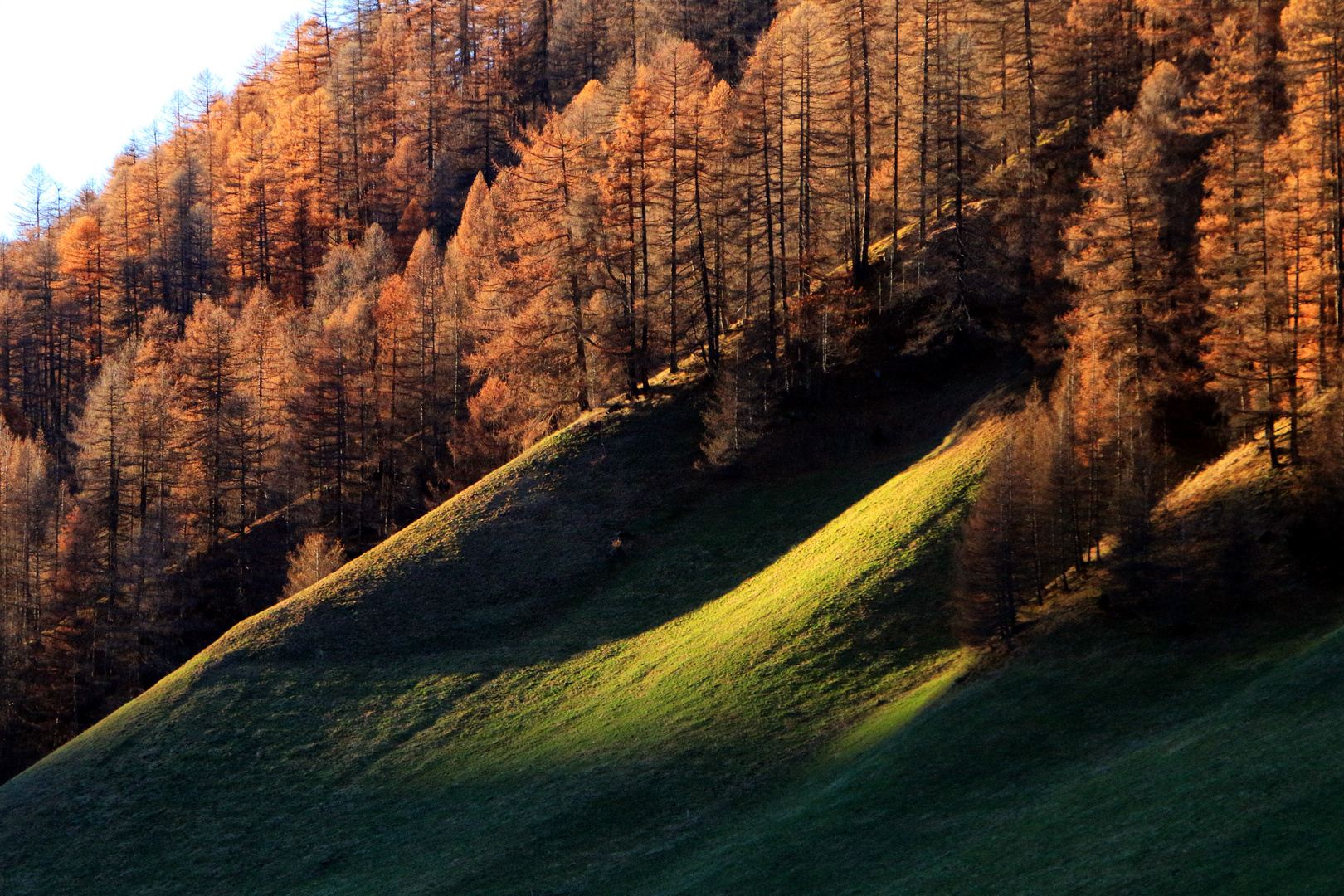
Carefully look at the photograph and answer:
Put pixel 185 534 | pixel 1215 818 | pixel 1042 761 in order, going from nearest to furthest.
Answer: pixel 1215 818
pixel 1042 761
pixel 185 534

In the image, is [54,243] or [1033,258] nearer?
[1033,258]

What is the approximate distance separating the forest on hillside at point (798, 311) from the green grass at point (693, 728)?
14.0ft

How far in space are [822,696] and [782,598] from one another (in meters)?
6.44

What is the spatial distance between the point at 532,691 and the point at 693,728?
8546mm

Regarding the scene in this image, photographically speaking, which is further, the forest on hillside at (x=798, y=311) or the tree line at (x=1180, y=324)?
the forest on hillside at (x=798, y=311)

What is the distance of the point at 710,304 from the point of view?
57.4 m

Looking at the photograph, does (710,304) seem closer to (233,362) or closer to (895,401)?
(895,401)

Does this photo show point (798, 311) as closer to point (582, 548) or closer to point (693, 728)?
point (582, 548)

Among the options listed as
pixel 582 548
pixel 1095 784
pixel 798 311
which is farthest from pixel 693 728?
pixel 798 311

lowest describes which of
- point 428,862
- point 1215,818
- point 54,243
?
point 428,862

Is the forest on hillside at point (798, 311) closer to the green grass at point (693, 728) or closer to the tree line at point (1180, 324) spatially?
the tree line at point (1180, 324)

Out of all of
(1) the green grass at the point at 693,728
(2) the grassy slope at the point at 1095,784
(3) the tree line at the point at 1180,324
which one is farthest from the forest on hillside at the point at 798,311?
(1) the green grass at the point at 693,728

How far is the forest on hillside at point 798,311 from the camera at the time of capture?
35.6 meters

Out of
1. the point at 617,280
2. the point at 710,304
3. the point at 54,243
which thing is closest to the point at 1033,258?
the point at 710,304
